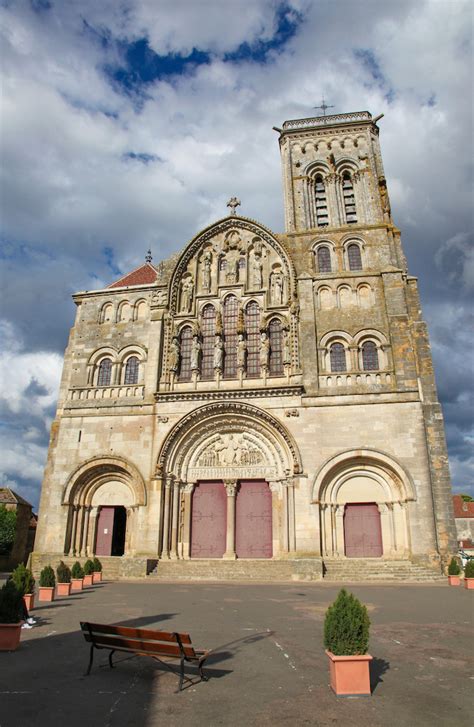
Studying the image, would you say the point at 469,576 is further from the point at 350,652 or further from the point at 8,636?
the point at 8,636

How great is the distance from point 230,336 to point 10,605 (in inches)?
769

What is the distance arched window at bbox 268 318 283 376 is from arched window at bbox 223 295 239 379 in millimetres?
1892

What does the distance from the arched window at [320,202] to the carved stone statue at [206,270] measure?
6.79m

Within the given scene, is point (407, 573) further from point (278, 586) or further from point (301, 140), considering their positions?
point (301, 140)

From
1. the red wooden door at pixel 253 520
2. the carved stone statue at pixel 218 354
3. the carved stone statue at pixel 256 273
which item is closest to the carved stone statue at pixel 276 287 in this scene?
the carved stone statue at pixel 256 273

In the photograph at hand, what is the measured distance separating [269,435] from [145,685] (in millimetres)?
17677

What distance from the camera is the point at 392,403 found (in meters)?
23.3

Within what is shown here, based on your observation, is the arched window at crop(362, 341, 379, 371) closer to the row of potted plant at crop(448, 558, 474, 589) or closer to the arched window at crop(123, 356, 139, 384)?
the row of potted plant at crop(448, 558, 474, 589)

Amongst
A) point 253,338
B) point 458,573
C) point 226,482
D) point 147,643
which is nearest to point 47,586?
point 147,643

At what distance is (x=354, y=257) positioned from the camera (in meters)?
27.9

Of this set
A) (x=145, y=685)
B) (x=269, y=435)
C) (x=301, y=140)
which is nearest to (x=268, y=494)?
(x=269, y=435)

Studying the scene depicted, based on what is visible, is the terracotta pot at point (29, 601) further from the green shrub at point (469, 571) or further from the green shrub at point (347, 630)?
the green shrub at point (469, 571)

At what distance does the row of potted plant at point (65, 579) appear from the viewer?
14828 millimetres

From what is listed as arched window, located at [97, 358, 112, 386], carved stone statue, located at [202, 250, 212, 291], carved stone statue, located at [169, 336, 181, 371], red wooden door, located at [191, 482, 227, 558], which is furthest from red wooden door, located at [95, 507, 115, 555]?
carved stone statue, located at [202, 250, 212, 291]
